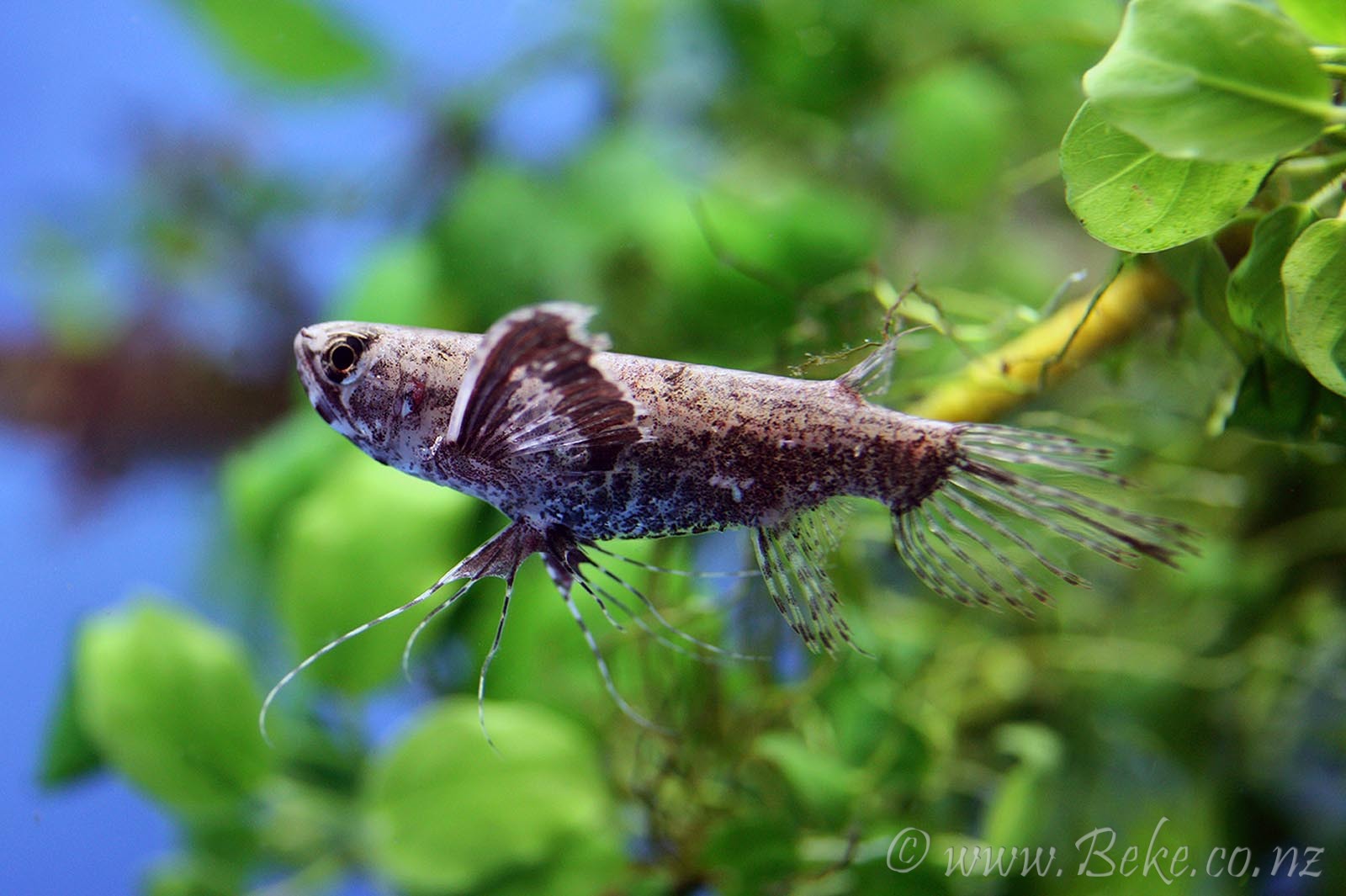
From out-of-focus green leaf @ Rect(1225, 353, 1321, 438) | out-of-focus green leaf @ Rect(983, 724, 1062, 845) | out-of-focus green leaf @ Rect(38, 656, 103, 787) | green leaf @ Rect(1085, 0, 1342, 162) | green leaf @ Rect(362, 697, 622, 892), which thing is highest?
green leaf @ Rect(1085, 0, 1342, 162)

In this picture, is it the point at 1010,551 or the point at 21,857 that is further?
the point at 21,857

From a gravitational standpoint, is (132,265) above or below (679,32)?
above

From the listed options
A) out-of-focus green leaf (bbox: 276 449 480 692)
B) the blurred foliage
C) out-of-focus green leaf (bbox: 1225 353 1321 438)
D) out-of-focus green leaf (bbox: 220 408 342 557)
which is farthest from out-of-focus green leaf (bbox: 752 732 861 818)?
out-of-focus green leaf (bbox: 220 408 342 557)

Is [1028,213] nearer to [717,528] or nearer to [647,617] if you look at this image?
[647,617]

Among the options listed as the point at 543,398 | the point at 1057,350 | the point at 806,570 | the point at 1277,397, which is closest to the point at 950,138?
the point at 1057,350

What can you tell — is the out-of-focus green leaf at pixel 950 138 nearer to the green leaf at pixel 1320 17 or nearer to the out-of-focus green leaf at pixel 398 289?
the out-of-focus green leaf at pixel 398 289

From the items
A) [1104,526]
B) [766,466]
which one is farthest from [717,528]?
[1104,526]

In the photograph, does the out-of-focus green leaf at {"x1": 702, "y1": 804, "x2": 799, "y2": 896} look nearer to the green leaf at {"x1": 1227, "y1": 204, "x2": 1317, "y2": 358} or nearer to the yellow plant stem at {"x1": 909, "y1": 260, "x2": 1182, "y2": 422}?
the yellow plant stem at {"x1": 909, "y1": 260, "x2": 1182, "y2": 422}

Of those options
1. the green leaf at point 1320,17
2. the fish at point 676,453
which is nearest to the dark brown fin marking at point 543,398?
the fish at point 676,453
